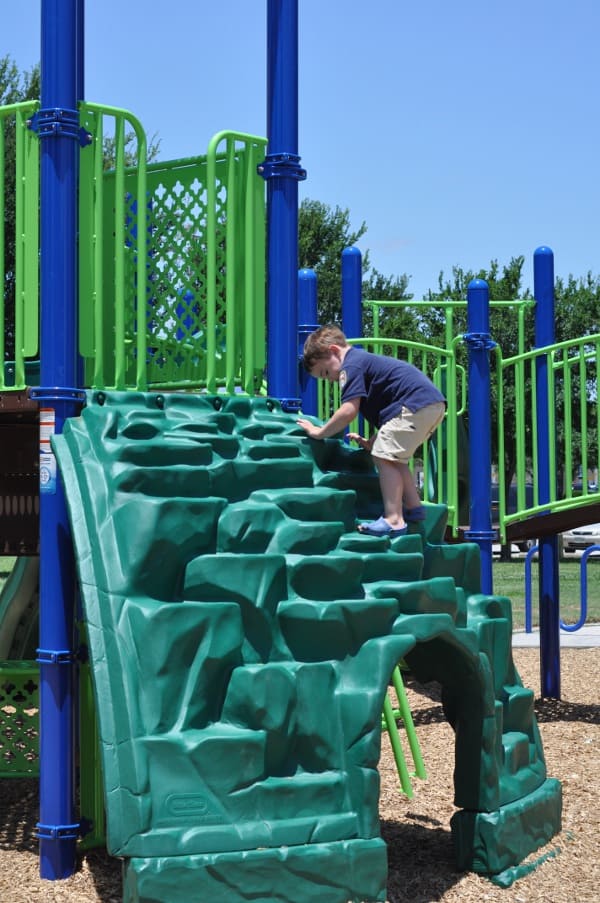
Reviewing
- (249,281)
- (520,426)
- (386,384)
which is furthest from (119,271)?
(520,426)

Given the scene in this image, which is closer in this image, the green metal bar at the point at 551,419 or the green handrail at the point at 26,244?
the green handrail at the point at 26,244

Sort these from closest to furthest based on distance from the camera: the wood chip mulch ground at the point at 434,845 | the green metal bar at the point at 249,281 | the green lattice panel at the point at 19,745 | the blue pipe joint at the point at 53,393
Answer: the wood chip mulch ground at the point at 434,845
the blue pipe joint at the point at 53,393
the green metal bar at the point at 249,281
the green lattice panel at the point at 19,745

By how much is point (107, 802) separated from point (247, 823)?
20.4 inches

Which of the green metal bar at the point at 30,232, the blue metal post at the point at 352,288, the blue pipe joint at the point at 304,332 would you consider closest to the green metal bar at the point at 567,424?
the blue metal post at the point at 352,288

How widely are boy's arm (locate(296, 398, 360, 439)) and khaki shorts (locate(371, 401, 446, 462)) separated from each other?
0.19m

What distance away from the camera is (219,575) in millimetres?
4809

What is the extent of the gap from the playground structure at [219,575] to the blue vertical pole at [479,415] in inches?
106

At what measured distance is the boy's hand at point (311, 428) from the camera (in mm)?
5646

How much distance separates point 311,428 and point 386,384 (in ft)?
1.44

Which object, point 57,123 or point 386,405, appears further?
point 386,405

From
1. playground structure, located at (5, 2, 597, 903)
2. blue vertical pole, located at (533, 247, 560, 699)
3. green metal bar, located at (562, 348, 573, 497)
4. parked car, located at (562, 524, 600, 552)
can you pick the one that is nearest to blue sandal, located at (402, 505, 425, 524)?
playground structure, located at (5, 2, 597, 903)

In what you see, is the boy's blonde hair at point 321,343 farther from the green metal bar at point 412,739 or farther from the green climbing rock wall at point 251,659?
the green metal bar at point 412,739

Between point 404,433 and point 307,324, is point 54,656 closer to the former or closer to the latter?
point 404,433

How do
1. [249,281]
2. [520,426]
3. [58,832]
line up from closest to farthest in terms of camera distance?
[58,832]
[249,281]
[520,426]
